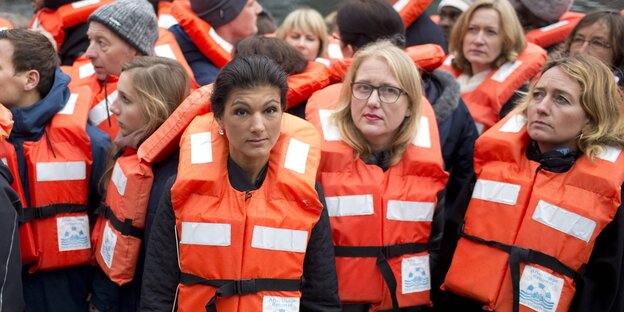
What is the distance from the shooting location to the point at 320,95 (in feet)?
10.7

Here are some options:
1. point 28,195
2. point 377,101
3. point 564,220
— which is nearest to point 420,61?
point 377,101

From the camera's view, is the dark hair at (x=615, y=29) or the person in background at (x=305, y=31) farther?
the person in background at (x=305, y=31)

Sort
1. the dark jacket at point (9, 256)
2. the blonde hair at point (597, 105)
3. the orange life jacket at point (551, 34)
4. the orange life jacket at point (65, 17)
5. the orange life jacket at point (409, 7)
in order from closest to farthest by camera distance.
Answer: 1. the dark jacket at point (9, 256)
2. the blonde hair at point (597, 105)
3. the orange life jacket at point (409, 7)
4. the orange life jacket at point (65, 17)
5. the orange life jacket at point (551, 34)

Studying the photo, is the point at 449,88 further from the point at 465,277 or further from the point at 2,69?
the point at 2,69

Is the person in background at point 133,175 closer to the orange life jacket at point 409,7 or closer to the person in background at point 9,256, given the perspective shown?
the person in background at point 9,256

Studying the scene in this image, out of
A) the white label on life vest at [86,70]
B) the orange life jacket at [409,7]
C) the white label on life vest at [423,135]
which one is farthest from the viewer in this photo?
the orange life jacket at [409,7]

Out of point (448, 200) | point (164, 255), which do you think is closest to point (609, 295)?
point (448, 200)

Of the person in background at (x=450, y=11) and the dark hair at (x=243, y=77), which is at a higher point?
the dark hair at (x=243, y=77)

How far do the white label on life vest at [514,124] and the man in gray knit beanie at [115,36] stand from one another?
6.99 ft

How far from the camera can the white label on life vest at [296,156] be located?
2580 mm

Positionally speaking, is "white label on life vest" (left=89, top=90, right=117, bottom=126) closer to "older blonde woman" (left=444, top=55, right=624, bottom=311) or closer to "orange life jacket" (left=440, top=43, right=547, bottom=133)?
"older blonde woman" (left=444, top=55, right=624, bottom=311)

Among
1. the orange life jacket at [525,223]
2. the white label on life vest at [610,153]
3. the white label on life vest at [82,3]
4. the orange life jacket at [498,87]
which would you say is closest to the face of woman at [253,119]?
the orange life jacket at [525,223]

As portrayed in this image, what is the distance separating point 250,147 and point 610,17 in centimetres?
254

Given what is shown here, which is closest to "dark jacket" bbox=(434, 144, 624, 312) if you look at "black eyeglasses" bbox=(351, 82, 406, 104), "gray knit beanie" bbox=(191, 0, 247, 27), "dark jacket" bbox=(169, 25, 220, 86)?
"black eyeglasses" bbox=(351, 82, 406, 104)
